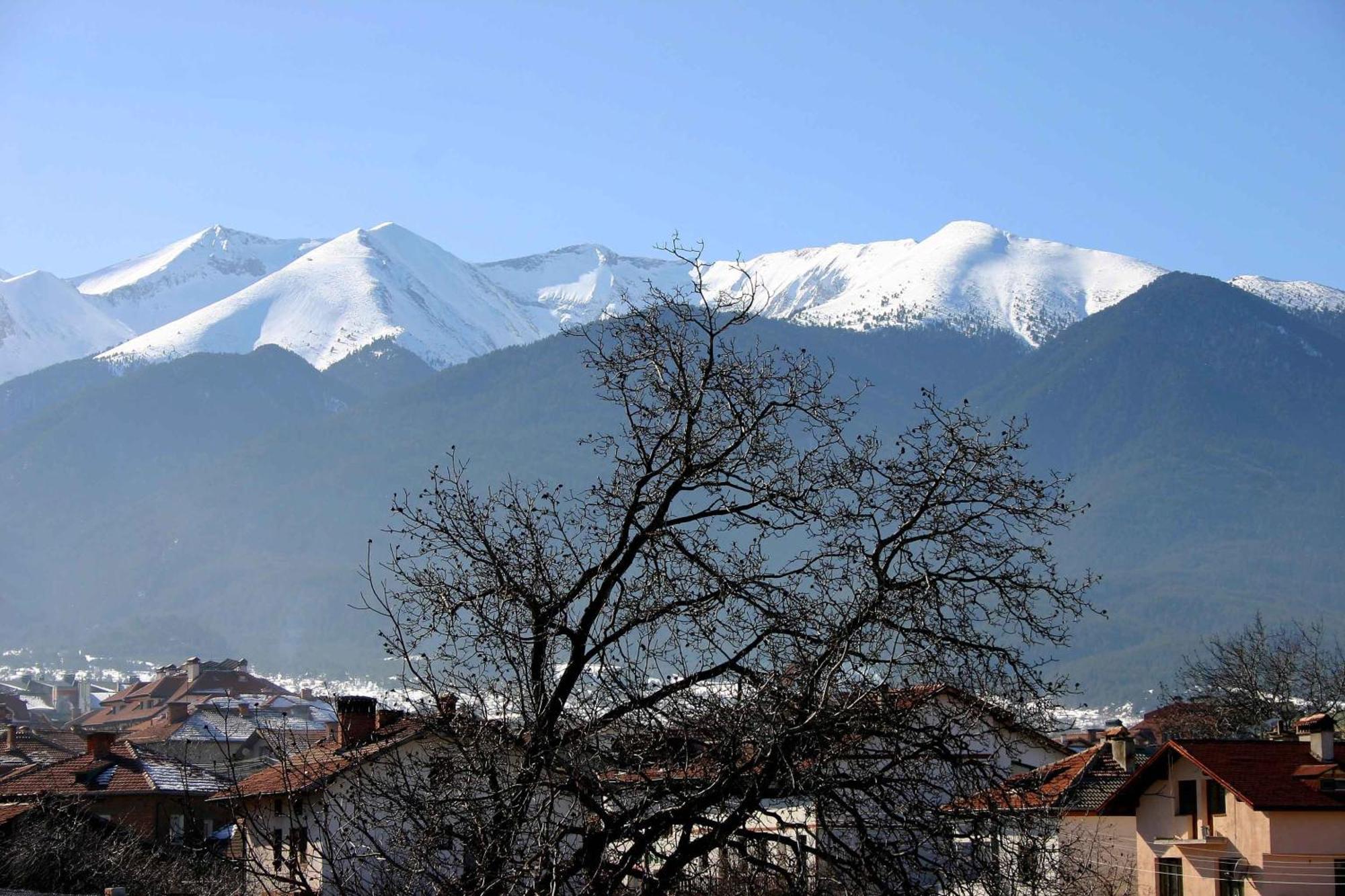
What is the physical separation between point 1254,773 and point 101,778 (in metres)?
34.0

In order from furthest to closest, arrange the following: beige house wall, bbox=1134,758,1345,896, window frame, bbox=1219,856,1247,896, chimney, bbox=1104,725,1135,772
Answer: chimney, bbox=1104,725,1135,772, window frame, bbox=1219,856,1247,896, beige house wall, bbox=1134,758,1345,896

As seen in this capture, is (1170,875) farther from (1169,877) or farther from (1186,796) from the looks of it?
(1186,796)

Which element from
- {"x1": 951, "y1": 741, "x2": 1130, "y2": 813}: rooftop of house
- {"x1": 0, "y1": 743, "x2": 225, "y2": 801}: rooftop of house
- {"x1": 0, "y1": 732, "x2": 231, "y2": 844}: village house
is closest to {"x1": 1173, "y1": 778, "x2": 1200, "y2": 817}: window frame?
{"x1": 951, "y1": 741, "x2": 1130, "y2": 813}: rooftop of house

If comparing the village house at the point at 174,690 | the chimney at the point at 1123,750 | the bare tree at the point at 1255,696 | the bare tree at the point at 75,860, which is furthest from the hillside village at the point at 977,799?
the village house at the point at 174,690

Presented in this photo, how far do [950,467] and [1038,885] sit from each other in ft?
6.82

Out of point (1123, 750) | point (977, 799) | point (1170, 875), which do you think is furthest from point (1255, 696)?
point (977, 799)

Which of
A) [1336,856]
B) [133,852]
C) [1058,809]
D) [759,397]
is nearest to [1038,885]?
[1058,809]

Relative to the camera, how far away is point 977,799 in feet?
29.9

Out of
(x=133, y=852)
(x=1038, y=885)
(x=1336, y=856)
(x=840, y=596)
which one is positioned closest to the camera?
(x=1038, y=885)

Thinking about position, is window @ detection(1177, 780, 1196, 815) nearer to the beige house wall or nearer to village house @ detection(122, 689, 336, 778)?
the beige house wall

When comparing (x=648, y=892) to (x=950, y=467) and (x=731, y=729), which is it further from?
(x=950, y=467)

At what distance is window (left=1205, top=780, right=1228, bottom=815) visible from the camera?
3462 cm

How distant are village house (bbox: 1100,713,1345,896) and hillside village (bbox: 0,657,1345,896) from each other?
37 mm

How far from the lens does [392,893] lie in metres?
9.75
